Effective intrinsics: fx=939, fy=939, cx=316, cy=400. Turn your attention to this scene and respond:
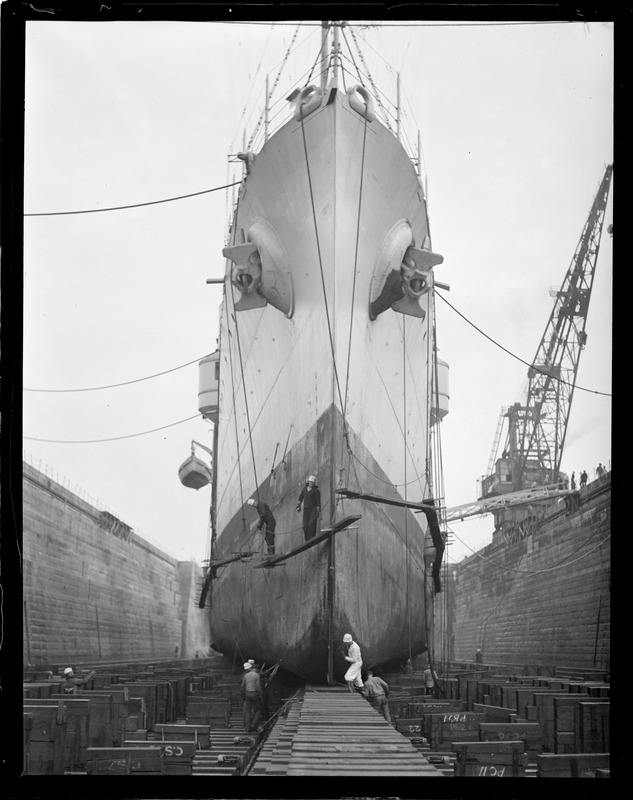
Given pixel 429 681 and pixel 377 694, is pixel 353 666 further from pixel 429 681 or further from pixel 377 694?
pixel 429 681

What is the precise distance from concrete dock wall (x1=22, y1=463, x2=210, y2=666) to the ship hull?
6205mm

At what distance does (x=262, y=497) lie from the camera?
11.1 metres

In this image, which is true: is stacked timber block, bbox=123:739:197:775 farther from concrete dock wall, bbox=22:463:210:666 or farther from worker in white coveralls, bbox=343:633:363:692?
concrete dock wall, bbox=22:463:210:666

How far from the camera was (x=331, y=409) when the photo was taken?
392 inches

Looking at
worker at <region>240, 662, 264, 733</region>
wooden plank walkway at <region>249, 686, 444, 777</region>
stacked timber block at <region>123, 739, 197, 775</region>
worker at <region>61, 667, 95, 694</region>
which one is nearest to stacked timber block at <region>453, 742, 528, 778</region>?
wooden plank walkway at <region>249, 686, 444, 777</region>

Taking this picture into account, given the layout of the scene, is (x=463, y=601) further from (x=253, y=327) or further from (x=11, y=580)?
(x=11, y=580)

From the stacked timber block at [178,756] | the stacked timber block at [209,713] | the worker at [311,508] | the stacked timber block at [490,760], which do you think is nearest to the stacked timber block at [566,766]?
the stacked timber block at [490,760]

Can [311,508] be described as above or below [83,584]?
above

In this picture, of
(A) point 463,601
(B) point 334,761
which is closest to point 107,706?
(B) point 334,761

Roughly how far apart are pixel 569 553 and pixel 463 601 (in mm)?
14491

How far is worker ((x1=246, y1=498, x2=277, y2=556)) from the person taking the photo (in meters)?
10.6

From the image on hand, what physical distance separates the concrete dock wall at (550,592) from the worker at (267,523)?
106 inches

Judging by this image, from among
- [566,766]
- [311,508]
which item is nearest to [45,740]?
[566,766]

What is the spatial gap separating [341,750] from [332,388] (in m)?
5.66
